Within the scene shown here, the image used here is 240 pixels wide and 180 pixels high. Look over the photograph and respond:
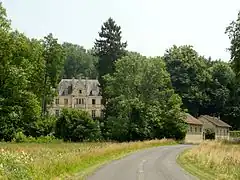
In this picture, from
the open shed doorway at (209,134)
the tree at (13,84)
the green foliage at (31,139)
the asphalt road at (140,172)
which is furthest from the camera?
the open shed doorway at (209,134)

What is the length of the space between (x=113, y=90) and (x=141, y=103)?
5.74 meters

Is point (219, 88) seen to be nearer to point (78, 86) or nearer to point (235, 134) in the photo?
point (235, 134)

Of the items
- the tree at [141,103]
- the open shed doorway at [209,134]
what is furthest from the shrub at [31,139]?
the open shed doorway at [209,134]

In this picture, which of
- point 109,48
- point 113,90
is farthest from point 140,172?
point 109,48

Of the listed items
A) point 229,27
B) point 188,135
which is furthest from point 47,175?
point 188,135

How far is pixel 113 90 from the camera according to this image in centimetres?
8438

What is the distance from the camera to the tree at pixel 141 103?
80375mm

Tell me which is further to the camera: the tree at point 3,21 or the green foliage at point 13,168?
the tree at point 3,21

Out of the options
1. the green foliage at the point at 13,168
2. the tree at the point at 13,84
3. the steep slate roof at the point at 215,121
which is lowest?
the green foliage at the point at 13,168

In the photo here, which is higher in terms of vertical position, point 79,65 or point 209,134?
point 79,65

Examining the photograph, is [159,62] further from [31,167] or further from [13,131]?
[31,167]

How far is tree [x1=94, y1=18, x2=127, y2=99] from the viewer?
9756 centimetres

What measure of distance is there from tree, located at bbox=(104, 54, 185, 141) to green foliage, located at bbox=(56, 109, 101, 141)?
6780 mm

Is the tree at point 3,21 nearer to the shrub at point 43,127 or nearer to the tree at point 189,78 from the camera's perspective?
the shrub at point 43,127
